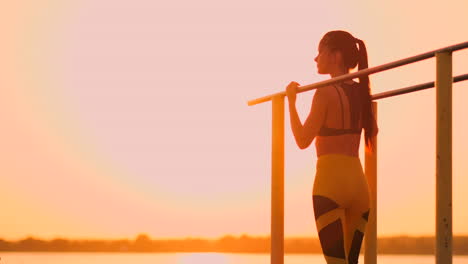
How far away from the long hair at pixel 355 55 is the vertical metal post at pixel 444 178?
3.23 feet

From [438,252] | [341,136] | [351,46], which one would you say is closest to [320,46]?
[351,46]

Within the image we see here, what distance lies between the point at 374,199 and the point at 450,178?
1.66 m

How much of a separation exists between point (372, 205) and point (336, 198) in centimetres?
88

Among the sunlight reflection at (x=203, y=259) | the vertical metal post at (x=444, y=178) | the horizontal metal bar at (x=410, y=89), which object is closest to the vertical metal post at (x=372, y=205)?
the horizontal metal bar at (x=410, y=89)

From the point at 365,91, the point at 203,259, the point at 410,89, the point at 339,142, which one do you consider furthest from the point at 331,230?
the point at 203,259

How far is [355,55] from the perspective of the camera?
502cm

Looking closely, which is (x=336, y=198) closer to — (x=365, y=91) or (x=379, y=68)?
(x=365, y=91)

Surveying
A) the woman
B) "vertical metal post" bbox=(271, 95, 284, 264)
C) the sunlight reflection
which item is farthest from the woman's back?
the sunlight reflection

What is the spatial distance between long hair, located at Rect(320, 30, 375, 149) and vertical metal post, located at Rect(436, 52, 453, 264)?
98 centimetres

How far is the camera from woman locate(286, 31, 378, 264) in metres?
4.83

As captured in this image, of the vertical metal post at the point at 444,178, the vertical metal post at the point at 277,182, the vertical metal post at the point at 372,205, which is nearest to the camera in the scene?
the vertical metal post at the point at 444,178

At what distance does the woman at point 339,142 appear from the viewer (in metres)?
4.83

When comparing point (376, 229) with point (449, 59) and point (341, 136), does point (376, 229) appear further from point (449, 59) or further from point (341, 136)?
point (449, 59)

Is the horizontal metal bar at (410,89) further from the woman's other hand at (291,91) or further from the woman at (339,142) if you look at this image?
the woman's other hand at (291,91)
